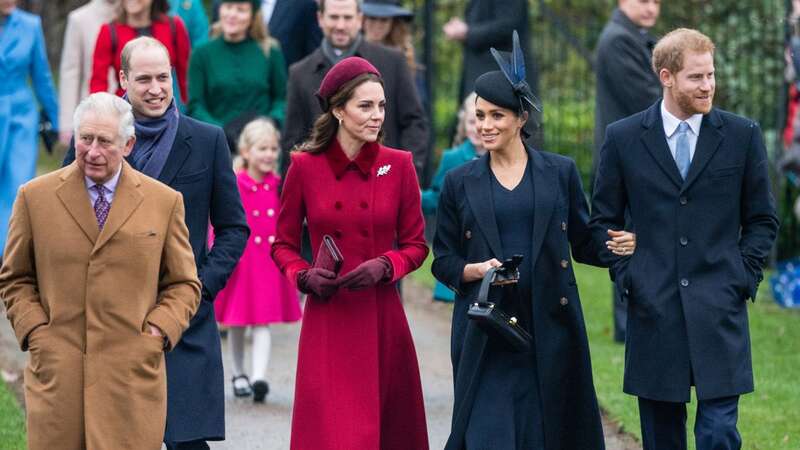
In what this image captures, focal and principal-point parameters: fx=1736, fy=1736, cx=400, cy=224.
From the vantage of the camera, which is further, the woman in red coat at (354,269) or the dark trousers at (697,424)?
the woman in red coat at (354,269)

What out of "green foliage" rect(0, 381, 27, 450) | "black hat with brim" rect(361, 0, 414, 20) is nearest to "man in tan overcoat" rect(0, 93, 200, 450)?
"green foliage" rect(0, 381, 27, 450)

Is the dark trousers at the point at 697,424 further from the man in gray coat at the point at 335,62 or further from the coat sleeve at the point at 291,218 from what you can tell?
the man in gray coat at the point at 335,62

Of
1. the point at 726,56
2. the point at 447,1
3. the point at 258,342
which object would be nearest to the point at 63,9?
the point at 447,1

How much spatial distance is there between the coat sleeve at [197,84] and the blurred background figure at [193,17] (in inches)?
41.8

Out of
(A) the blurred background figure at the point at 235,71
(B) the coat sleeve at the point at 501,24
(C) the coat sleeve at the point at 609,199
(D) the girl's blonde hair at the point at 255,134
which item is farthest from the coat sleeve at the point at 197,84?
(C) the coat sleeve at the point at 609,199

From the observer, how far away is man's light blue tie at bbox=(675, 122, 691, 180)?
7043mm

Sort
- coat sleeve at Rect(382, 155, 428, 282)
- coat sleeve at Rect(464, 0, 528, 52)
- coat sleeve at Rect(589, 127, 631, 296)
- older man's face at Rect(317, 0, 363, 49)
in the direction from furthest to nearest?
coat sleeve at Rect(464, 0, 528, 52), older man's face at Rect(317, 0, 363, 49), coat sleeve at Rect(382, 155, 428, 282), coat sleeve at Rect(589, 127, 631, 296)

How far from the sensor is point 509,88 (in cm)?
709

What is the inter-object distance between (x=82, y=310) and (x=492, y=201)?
183 centimetres

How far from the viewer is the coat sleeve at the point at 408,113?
9.97 meters

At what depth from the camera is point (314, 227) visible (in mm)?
7273

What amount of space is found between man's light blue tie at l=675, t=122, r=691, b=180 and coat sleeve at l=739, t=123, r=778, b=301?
0.24 meters

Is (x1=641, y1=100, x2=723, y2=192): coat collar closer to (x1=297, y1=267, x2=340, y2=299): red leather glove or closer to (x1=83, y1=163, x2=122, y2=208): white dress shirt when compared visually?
(x1=297, y1=267, x2=340, y2=299): red leather glove

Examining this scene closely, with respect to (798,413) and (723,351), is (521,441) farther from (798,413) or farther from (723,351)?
(798,413)
